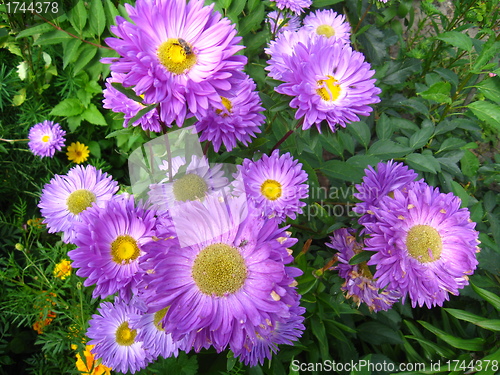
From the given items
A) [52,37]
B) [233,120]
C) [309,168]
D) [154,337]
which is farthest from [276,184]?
[52,37]

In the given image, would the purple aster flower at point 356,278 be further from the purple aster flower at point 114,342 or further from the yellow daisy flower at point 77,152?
the yellow daisy flower at point 77,152

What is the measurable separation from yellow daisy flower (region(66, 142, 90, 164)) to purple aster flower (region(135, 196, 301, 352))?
1.24 m

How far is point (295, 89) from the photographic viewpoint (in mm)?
839

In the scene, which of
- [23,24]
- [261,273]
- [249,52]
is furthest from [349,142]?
[23,24]

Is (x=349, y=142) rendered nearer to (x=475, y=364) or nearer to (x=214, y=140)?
(x=214, y=140)

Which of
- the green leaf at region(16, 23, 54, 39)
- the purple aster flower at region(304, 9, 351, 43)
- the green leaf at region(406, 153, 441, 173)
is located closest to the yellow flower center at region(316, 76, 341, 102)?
the green leaf at region(406, 153, 441, 173)

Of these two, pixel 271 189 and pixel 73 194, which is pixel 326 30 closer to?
pixel 271 189

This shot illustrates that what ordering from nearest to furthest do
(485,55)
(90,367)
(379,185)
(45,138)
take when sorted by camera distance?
(379,185)
(90,367)
(485,55)
(45,138)

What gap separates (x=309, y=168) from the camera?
4.11 ft

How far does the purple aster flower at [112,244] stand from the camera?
2.79 ft

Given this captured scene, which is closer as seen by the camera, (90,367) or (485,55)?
(90,367)

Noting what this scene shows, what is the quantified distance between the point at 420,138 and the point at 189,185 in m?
1.05

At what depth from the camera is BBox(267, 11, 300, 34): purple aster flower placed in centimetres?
163

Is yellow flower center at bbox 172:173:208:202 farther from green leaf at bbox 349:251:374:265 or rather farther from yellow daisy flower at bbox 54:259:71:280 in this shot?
yellow daisy flower at bbox 54:259:71:280
